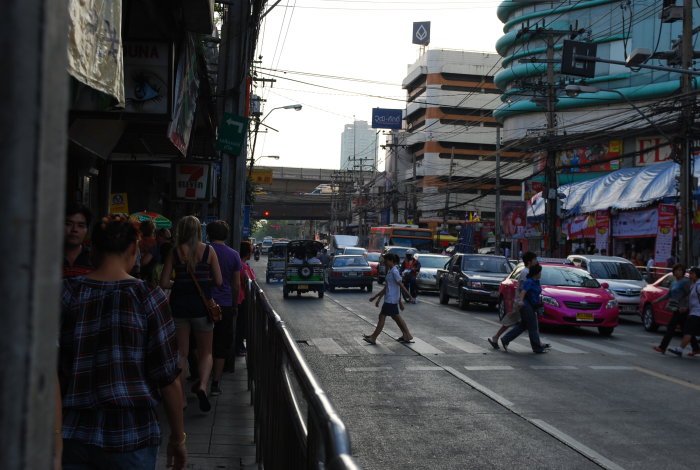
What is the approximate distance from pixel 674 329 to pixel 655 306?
16.8 feet

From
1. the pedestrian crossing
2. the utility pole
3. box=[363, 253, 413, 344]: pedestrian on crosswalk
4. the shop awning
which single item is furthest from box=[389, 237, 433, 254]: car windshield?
box=[363, 253, 413, 344]: pedestrian on crosswalk

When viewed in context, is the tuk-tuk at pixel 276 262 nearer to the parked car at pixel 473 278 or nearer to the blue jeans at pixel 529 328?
the parked car at pixel 473 278

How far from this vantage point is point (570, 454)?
7098 millimetres

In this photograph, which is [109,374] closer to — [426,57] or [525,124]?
[525,124]

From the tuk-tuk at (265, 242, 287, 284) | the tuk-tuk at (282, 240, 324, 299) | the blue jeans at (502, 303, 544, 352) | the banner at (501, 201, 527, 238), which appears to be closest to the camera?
the blue jeans at (502, 303, 544, 352)

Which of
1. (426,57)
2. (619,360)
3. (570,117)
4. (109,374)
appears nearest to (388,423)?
(109,374)

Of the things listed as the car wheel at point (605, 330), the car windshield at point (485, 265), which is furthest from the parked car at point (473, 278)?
the car wheel at point (605, 330)

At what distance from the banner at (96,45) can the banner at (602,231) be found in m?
33.3

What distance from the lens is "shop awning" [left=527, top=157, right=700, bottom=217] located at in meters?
32.6

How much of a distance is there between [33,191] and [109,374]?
7.87 feet

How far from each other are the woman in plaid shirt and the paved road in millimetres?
3649

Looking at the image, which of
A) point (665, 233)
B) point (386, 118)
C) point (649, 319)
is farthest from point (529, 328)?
point (386, 118)

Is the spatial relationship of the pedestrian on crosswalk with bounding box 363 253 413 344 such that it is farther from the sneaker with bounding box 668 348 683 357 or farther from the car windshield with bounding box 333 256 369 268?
the car windshield with bounding box 333 256 369 268

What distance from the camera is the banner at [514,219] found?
4431 cm
